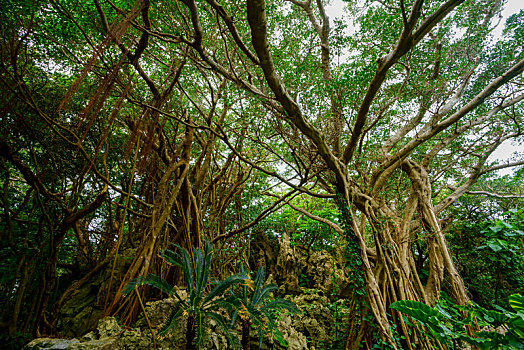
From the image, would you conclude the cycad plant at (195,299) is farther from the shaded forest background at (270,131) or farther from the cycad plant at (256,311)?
the shaded forest background at (270,131)

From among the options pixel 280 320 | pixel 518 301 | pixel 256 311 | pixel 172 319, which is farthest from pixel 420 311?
pixel 172 319

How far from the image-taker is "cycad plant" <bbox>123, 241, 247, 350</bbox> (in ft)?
6.79

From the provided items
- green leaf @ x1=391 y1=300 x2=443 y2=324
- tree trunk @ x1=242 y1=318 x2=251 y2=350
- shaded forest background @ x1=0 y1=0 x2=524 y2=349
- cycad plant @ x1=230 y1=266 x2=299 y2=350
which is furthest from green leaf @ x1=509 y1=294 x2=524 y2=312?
tree trunk @ x1=242 y1=318 x2=251 y2=350

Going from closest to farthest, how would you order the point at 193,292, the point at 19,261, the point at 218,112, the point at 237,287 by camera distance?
1. the point at 193,292
2. the point at 19,261
3. the point at 237,287
4. the point at 218,112

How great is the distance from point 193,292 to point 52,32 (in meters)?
3.30

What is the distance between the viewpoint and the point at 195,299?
2266 mm

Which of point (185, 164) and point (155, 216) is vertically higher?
point (185, 164)

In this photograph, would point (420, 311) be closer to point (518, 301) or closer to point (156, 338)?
point (518, 301)

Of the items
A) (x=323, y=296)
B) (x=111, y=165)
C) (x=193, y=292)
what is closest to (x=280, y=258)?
(x=323, y=296)

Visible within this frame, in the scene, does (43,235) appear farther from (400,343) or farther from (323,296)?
(400,343)

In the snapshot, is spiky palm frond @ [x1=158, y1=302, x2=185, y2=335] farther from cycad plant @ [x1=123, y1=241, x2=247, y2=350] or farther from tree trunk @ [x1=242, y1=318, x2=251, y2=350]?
tree trunk @ [x1=242, y1=318, x2=251, y2=350]

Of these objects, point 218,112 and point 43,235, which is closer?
point 43,235

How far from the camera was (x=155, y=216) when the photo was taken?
108 inches

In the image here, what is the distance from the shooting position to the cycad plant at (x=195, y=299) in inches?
81.4
